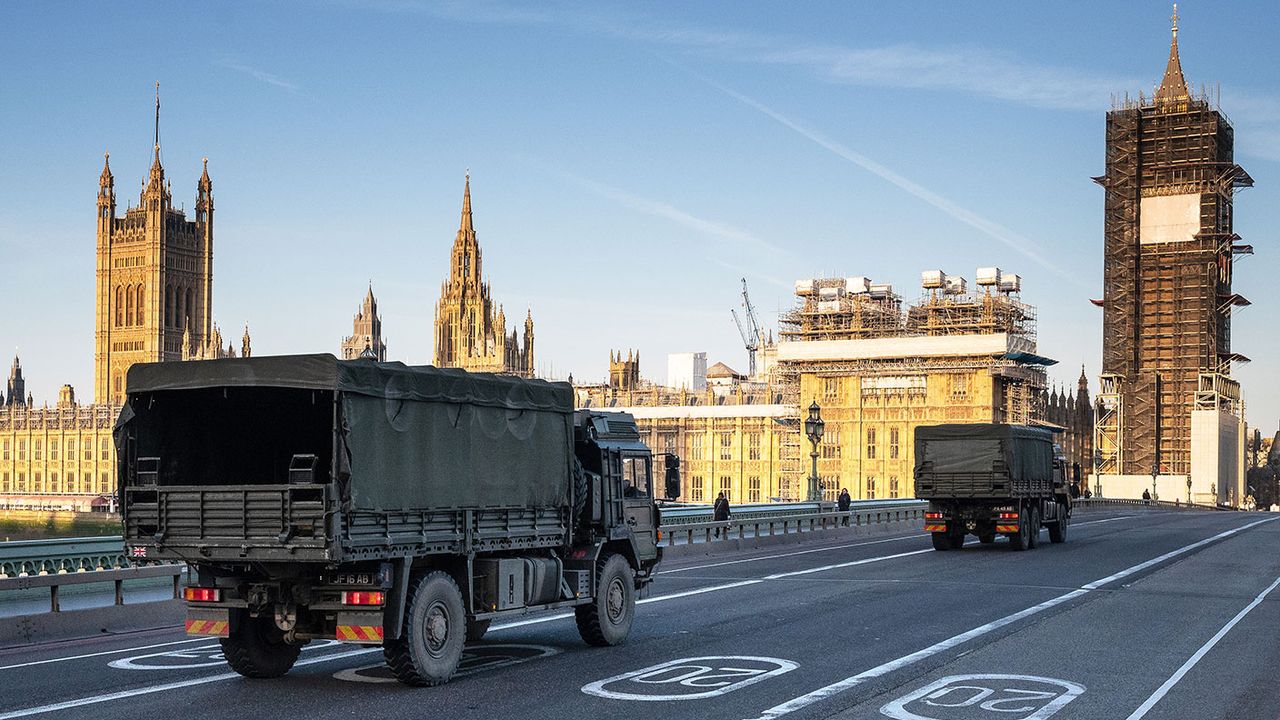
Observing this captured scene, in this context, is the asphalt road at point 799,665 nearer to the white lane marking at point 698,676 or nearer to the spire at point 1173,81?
the white lane marking at point 698,676

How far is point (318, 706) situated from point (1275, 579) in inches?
855

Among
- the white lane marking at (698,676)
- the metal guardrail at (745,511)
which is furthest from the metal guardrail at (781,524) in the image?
the white lane marking at (698,676)

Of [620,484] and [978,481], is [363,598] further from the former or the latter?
[978,481]

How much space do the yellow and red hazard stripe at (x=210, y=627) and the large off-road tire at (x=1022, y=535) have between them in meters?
25.3

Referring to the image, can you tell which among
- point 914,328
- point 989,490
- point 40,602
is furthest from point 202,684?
point 914,328

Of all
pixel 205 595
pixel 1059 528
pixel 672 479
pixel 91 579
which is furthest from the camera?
pixel 1059 528

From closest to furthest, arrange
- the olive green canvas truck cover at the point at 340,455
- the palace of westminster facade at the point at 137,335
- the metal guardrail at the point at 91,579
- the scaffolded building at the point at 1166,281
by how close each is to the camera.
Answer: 1. the olive green canvas truck cover at the point at 340,455
2. the metal guardrail at the point at 91,579
3. the scaffolded building at the point at 1166,281
4. the palace of westminster facade at the point at 137,335

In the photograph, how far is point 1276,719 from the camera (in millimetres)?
11781

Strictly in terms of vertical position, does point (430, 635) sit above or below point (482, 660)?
above

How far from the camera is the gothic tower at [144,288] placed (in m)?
193

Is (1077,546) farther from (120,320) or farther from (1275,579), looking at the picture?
(120,320)

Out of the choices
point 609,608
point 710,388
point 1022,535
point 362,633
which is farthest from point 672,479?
point 710,388

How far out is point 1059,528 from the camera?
39531mm

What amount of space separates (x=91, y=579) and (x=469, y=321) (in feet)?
554
